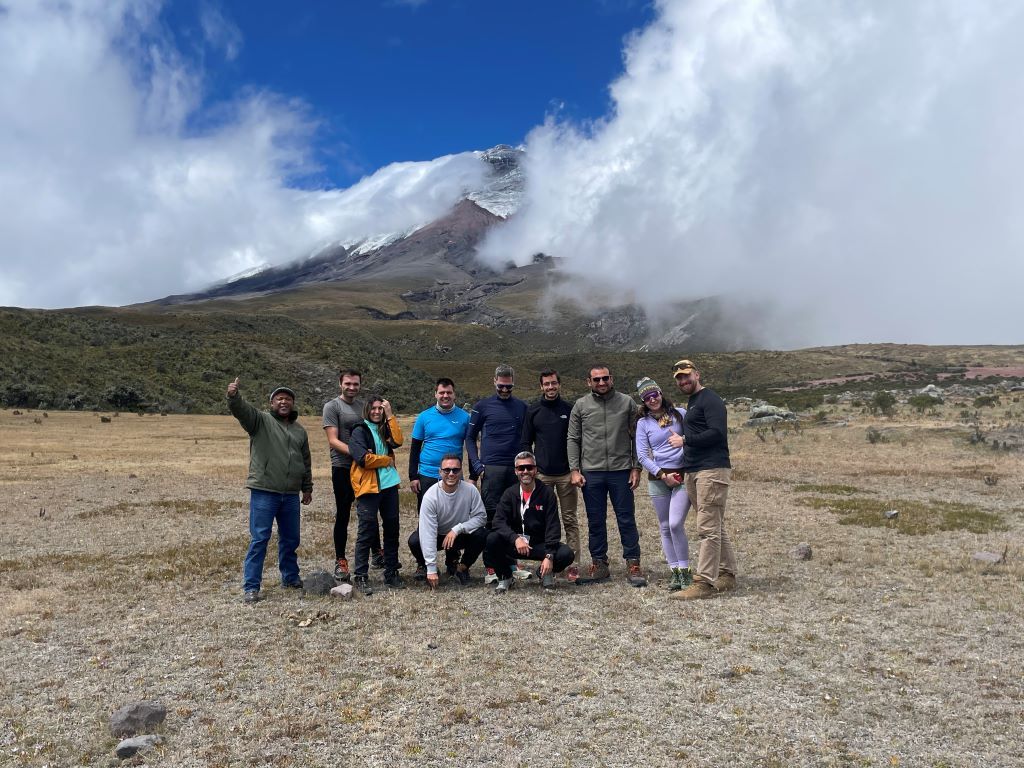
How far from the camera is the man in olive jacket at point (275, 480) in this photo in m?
7.78

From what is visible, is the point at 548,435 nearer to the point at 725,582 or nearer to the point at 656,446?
the point at 656,446

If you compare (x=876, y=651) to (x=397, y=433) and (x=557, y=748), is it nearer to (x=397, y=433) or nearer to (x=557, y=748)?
(x=557, y=748)

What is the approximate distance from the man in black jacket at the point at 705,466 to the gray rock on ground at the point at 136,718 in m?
5.06

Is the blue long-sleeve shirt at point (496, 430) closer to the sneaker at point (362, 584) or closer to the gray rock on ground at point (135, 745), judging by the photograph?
the sneaker at point (362, 584)

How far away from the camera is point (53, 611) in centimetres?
729

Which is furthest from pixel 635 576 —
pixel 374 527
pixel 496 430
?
pixel 374 527

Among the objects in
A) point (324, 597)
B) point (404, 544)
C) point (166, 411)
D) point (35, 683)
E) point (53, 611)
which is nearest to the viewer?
point (35, 683)

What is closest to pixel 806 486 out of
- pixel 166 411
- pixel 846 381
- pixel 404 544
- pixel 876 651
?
pixel 404 544

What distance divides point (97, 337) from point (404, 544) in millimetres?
60523

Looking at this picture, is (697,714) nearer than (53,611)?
Yes

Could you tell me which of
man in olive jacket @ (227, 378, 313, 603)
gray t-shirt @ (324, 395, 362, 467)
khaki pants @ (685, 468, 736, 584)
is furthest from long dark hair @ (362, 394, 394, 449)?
khaki pants @ (685, 468, 736, 584)

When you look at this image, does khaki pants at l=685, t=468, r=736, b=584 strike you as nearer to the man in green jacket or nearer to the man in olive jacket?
the man in green jacket

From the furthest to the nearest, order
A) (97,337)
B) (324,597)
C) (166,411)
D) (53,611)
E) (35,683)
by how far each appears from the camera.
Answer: (97,337), (166,411), (324,597), (53,611), (35,683)

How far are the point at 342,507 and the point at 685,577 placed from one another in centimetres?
421
